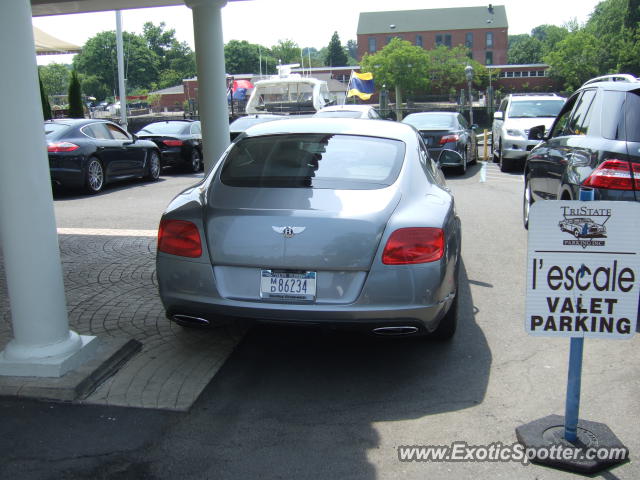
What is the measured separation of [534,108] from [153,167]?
9.65 metres

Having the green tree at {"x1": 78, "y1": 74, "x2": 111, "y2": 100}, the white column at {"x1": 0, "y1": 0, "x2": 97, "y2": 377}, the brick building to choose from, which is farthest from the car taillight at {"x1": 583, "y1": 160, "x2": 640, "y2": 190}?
the green tree at {"x1": 78, "y1": 74, "x2": 111, "y2": 100}

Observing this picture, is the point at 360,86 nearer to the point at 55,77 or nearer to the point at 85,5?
the point at 85,5

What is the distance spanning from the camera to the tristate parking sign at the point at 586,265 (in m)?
3.15

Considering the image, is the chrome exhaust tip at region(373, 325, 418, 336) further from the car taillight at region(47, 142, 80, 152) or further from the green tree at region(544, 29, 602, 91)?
the green tree at region(544, 29, 602, 91)

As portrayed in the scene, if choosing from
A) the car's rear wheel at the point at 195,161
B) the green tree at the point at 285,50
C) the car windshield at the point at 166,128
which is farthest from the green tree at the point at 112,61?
the car's rear wheel at the point at 195,161

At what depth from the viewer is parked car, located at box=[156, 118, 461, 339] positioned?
3928 mm

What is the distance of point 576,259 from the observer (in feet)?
10.4

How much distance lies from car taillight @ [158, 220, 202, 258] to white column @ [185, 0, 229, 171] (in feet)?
14.3

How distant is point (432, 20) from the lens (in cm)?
10319

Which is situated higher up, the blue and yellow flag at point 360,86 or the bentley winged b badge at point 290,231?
the blue and yellow flag at point 360,86

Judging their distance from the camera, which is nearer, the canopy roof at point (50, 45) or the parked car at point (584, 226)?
the parked car at point (584, 226)

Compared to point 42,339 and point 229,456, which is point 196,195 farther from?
point 229,456

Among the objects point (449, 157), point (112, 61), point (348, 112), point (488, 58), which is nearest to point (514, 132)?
point (348, 112)

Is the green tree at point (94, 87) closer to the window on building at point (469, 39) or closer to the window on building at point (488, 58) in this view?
the window on building at point (469, 39)
